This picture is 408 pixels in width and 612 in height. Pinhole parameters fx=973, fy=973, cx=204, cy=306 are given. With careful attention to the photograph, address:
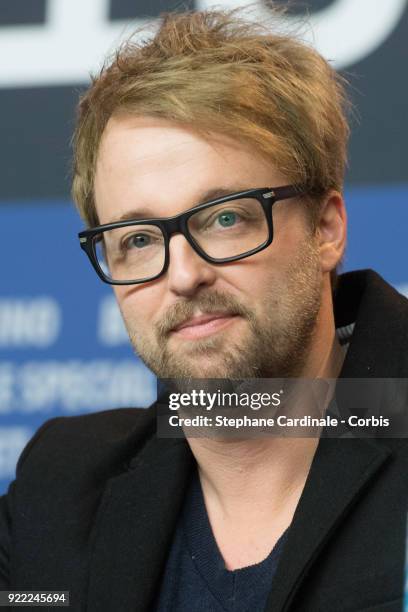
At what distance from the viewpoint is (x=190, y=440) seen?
1.45m

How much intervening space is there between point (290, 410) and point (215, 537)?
213 mm

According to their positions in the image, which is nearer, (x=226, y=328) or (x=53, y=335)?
(x=226, y=328)

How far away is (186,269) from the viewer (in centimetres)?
128

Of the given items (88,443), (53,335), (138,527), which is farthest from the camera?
(53,335)

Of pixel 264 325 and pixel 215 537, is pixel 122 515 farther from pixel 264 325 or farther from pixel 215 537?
pixel 264 325

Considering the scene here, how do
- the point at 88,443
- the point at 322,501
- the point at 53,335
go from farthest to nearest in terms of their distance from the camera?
1. the point at 53,335
2. the point at 88,443
3. the point at 322,501

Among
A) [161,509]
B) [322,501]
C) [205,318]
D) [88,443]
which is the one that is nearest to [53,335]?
[88,443]

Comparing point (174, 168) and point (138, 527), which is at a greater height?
point (174, 168)

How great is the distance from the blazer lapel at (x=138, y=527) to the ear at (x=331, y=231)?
0.36m

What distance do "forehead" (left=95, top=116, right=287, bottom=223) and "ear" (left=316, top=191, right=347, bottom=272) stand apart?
0.44ft

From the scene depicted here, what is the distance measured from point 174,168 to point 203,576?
1.87 ft

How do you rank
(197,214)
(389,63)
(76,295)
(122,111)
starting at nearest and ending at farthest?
(197,214)
(122,111)
(389,63)
(76,295)

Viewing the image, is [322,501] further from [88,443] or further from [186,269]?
[88,443]

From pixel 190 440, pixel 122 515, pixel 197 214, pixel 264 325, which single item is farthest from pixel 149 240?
pixel 122 515
